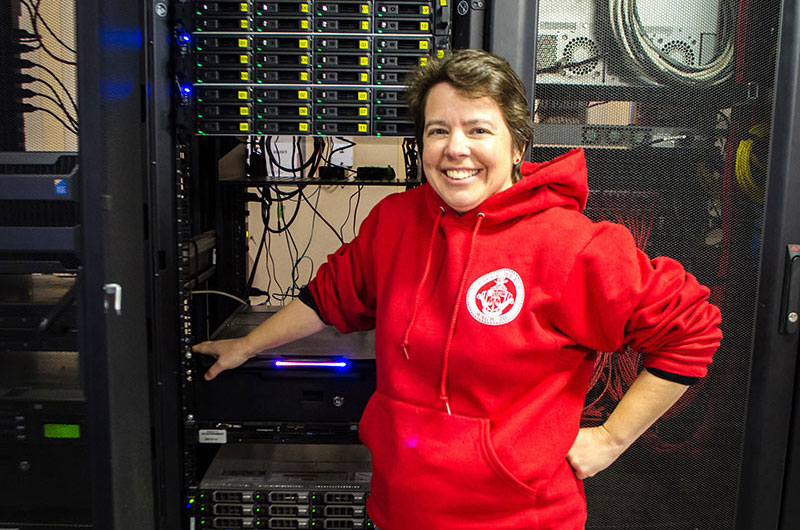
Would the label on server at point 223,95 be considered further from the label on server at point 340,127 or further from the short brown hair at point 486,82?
Result: the short brown hair at point 486,82

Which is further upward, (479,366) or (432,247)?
(432,247)

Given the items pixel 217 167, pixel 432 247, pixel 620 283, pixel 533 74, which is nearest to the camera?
pixel 620 283

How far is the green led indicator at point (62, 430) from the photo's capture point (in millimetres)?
1064

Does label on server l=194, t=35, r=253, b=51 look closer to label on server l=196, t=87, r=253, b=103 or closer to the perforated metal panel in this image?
label on server l=196, t=87, r=253, b=103

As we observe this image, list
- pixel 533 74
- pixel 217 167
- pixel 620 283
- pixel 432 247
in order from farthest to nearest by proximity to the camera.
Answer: pixel 217 167
pixel 533 74
pixel 432 247
pixel 620 283

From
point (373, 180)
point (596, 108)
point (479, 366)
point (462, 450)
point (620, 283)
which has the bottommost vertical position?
point (462, 450)

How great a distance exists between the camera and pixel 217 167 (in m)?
1.55

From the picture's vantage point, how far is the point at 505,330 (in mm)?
931

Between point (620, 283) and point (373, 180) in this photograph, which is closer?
point (620, 283)

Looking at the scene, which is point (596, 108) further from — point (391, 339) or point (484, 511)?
point (484, 511)

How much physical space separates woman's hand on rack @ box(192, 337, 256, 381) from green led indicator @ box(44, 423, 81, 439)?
0.28 meters

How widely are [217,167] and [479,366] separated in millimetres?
935

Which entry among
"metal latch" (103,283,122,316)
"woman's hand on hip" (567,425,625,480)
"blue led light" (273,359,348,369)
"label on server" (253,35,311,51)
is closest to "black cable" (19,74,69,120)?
"metal latch" (103,283,122,316)

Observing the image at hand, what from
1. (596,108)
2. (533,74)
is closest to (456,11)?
(533,74)
